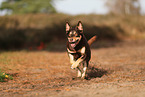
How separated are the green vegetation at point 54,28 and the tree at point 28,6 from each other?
9.37 m

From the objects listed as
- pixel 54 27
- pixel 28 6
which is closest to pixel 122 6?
pixel 28 6

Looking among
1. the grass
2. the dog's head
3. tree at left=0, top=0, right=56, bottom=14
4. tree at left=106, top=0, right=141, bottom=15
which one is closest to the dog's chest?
the dog's head

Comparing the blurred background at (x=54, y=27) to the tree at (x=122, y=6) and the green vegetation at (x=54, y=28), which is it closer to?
the green vegetation at (x=54, y=28)

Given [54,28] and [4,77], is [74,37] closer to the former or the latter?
[4,77]

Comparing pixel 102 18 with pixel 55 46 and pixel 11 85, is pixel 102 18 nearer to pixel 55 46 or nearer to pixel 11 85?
pixel 55 46

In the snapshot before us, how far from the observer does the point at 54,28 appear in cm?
1739

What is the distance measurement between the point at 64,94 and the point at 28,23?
44.9 ft

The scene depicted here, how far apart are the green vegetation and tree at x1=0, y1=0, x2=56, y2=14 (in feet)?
30.7

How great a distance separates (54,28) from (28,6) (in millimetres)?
12161

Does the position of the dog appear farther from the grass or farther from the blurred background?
the blurred background

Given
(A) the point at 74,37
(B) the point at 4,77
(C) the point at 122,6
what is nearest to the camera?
(A) the point at 74,37

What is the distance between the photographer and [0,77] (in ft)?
20.0

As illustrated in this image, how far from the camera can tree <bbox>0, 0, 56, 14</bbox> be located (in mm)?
28141

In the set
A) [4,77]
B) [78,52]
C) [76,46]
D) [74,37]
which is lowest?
[4,77]
